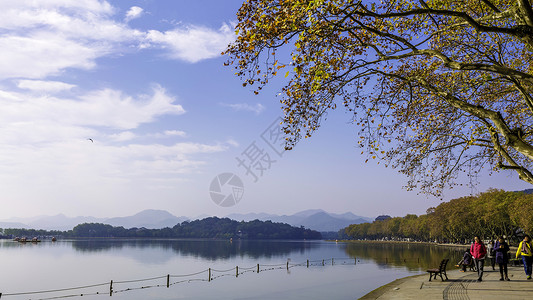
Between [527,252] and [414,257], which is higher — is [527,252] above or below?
above

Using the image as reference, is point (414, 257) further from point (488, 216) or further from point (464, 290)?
point (464, 290)

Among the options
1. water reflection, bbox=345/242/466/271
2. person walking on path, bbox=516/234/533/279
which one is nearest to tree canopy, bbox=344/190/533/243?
water reflection, bbox=345/242/466/271

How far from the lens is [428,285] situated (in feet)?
66.2

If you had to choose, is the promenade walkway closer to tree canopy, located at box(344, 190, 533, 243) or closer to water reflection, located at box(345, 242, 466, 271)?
water reflection, located at box(345, 242, 466, 271)

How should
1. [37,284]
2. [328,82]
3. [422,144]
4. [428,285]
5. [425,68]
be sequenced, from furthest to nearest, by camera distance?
[37,284], [428,285], [422,144], [425,68], [328,82]

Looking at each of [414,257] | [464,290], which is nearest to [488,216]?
[414,257]

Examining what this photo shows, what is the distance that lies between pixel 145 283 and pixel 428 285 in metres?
33.3

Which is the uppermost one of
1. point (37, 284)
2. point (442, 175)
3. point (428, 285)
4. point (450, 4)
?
point (450, 4)

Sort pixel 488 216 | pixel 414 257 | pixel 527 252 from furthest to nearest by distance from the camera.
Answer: pixel 488 216 → pixel 414 257 → pixel 527 252

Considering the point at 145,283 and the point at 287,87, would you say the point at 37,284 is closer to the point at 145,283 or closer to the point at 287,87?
the point at 145,283

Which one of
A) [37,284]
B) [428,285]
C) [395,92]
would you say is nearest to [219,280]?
[37,284]

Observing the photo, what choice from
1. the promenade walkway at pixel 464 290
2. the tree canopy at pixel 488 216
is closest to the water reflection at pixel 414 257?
the tree canopy at pixel 488 216

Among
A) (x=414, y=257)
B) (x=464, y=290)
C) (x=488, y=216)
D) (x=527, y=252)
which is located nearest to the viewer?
(x=464, y=290)

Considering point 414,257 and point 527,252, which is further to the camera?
point 414,257
